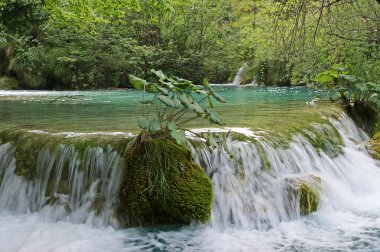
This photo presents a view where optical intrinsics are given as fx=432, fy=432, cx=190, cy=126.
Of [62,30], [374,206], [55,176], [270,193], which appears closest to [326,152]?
[374,206]

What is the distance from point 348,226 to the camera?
5227mm

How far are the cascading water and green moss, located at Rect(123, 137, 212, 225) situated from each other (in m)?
0.17

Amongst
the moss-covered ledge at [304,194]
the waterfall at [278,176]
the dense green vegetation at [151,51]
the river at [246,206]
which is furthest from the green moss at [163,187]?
the dense green vegetation at [151,51]

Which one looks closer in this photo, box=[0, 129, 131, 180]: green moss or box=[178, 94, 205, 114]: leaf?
box=[178, 94, 205, 114]: leaf

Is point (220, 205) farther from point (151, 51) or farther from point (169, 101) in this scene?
point (151, 51)

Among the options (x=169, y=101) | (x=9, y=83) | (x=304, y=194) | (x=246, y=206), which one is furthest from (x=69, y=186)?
(x=9, y=83)

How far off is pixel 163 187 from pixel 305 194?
6.34 ft

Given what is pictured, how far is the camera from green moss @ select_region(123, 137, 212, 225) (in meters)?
4.84

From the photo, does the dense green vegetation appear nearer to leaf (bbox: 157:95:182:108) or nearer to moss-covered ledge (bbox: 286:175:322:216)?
moss-covered ledge (bbox: 286:175:322:216)

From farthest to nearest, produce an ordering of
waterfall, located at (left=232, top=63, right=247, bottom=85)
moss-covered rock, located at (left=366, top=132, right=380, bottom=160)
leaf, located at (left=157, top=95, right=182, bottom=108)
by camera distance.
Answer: waterfall, located at (left=232, top=63, right=247, bottom=85) → moss-covered rock, located at (left=366, top=132, right=380, bottom=160) → leaf, located at (left=157, top=95, right=182, bottom=108)

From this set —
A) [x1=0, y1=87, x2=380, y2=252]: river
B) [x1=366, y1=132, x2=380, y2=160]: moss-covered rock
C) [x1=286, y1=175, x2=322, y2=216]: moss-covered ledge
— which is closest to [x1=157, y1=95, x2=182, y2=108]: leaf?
[x1=0, y1=87, x2=380, y2=252]: river

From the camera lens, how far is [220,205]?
527cm

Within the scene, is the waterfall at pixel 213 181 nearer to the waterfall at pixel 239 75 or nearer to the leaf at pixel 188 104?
the leaf at pixel 188 104

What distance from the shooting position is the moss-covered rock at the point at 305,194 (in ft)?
18.1
